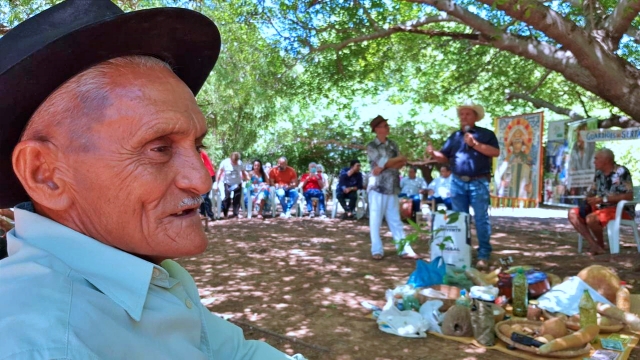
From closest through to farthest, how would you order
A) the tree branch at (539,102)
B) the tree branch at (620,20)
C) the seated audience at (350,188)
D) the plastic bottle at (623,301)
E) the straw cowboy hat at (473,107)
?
the plastic bottle at (623,301) → the tree branch at (620,20) → the straw cowboy hat at (473,107) → the tree branch at (539,102) → the seated audience at (350,188)

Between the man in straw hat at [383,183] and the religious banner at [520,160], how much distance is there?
602cm

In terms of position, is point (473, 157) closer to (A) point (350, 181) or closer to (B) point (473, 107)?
(B) point (473, 107)

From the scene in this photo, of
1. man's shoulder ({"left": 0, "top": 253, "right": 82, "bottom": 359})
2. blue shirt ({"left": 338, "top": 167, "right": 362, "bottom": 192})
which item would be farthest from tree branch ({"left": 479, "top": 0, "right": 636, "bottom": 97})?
blue shirt ({"left": 338, "top": 167, "right": 362, "bottom": 192})

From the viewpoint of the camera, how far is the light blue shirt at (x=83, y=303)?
72 cm

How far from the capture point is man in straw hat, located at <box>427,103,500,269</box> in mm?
5613

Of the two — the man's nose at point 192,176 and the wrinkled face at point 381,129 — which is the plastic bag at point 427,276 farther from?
the man's nose at point 192,176

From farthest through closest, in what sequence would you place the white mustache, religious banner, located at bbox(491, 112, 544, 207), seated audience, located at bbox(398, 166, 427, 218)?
seated audience, located at bbox(398, 166, 427, 218) < religious banner, located at bbox(491, 112, 544, 207) < the white mustache

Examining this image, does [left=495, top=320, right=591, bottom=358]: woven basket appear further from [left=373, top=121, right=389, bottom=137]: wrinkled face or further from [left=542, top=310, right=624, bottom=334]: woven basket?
[left=373, top=121, right=389, bottom=137]: wrinkled face

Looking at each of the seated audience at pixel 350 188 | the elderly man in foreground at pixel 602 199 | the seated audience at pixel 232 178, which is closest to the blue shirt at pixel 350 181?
the seated audience at pixel 350 188

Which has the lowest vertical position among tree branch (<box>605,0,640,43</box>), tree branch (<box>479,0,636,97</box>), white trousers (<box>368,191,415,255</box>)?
white trousers (<box>368,191,415,255</box>)

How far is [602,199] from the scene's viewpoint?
21.7 feet

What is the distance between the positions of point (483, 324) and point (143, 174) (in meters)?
3.24

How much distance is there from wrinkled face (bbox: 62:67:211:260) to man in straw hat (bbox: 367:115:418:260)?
514 cm

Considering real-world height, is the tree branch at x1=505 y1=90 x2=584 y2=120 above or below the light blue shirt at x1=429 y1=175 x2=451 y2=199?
above
